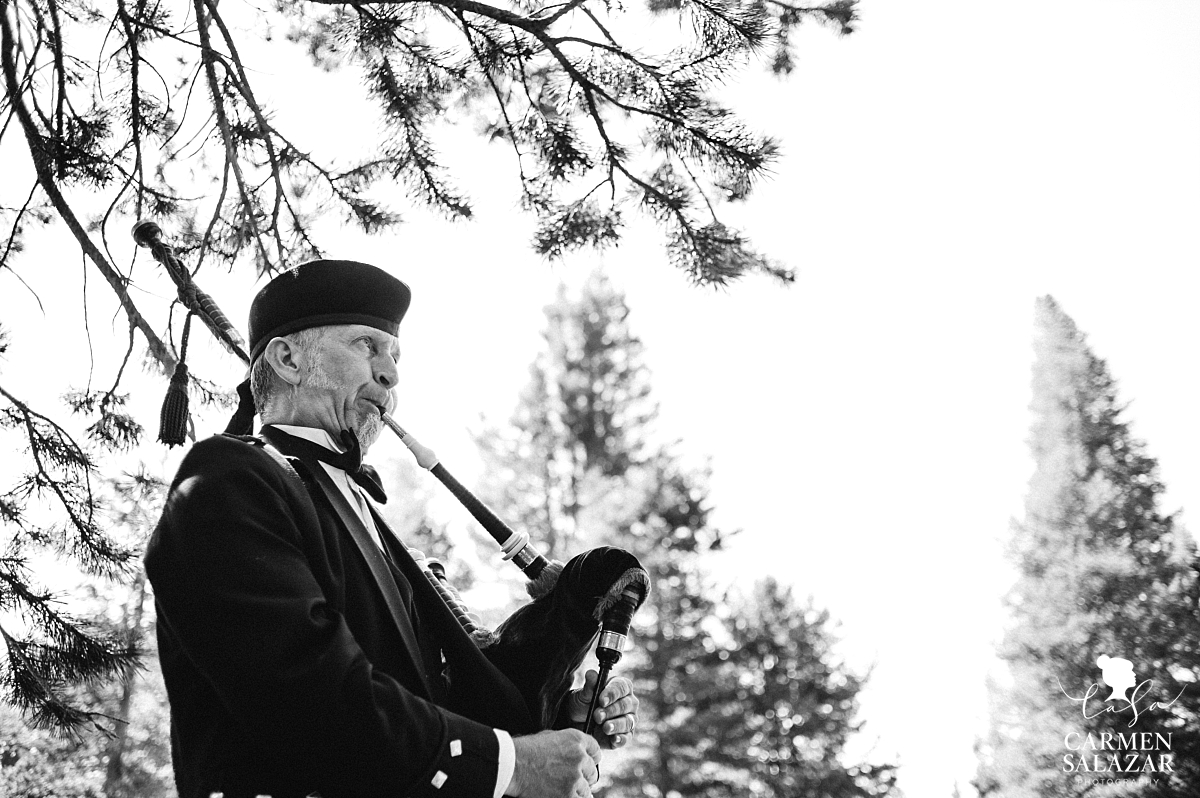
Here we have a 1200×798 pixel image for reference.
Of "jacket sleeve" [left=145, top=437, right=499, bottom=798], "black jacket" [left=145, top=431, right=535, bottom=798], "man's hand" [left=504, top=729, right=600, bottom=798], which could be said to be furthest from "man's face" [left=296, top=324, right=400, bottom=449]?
"man's hand" [left=504, top=729, right=600, bottom=798]

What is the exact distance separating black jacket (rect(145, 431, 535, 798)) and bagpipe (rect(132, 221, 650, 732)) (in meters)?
0.35

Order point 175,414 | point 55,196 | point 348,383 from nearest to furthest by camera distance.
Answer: point 348,383 < point 175,414 < point 55,196

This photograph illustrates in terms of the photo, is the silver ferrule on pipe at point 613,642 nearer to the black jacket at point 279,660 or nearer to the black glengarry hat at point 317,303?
the black jacket at point 279,660

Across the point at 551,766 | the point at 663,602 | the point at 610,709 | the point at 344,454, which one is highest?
the point at 663,602

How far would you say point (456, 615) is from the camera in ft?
7.09

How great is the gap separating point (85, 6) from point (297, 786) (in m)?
3.48

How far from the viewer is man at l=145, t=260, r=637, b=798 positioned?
1481 millimetres

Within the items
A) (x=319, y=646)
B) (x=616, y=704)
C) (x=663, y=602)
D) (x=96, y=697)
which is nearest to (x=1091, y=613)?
(x=663, y=602)

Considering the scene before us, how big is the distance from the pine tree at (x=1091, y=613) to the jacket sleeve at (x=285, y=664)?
14703 millimetres

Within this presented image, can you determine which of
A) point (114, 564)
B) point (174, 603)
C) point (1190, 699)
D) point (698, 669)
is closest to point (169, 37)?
point (114, 564)

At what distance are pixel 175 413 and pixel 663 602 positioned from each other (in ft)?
43.7

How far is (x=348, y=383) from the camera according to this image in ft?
7.11

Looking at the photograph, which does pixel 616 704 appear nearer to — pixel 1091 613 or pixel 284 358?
pixel 284 358

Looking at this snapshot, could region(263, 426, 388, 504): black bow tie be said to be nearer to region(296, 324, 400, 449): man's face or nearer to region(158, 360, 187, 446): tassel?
region(296, 324, 400, 449): man's face
